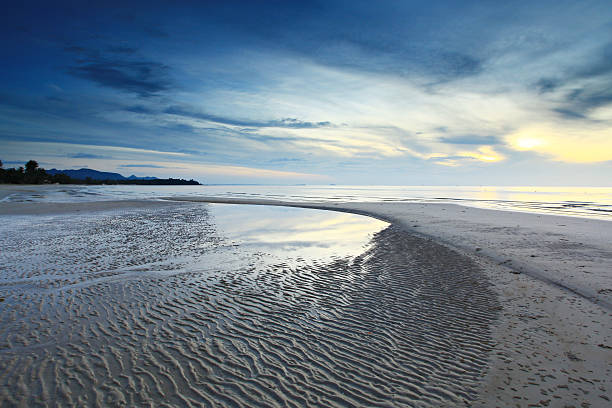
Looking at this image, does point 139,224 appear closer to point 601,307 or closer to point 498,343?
point 498,343

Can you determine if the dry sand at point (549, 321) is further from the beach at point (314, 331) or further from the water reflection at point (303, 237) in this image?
the water reflection at point (303, 237)

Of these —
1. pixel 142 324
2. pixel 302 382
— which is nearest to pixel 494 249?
pixel 302 382

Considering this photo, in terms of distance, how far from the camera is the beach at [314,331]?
5133 mm

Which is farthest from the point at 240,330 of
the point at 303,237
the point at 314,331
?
the point at 303,237

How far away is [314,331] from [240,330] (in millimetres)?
1695

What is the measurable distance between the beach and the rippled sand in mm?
36

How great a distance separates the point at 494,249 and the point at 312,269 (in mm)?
9707

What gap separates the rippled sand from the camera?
510cm

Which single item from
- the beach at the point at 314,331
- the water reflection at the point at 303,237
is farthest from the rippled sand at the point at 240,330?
the water reflection at the point at 303,237

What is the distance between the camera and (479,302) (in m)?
9.10

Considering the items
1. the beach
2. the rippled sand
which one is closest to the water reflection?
the beach

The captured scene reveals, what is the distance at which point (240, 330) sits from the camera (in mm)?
7246

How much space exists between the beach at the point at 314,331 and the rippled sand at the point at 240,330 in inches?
1.4

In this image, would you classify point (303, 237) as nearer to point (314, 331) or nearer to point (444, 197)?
point (314, 331)
